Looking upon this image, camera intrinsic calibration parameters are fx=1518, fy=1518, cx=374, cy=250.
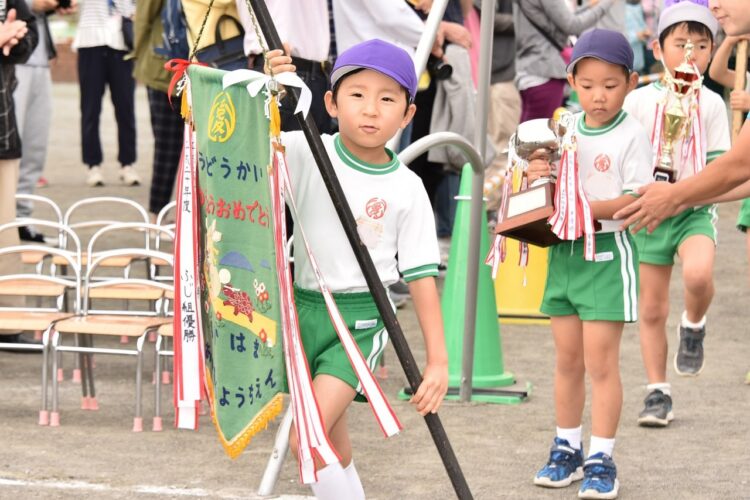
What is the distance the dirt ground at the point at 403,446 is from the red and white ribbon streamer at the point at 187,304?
92cm

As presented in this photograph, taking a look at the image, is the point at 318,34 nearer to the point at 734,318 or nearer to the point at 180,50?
the point at 180,50

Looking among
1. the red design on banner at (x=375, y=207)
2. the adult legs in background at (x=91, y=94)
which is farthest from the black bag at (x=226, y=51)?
the adult legs in background at (x=91, y=94)

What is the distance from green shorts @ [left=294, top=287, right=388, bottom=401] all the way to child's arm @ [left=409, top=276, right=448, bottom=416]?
16 cm

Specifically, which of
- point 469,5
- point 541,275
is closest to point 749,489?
point 541,275

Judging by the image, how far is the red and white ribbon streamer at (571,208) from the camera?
17.5 ft

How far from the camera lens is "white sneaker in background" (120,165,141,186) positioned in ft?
47.2

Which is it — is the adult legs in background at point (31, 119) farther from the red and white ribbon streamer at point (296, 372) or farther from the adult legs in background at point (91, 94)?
the red and white ribbon streamer at point (296, 372)

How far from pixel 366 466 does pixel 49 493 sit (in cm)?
123

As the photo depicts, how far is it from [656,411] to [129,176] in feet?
28.8

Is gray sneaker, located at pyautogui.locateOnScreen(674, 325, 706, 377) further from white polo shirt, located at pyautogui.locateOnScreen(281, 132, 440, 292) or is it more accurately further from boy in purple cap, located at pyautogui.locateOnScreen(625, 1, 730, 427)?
white polo shirt, located at pyautogui.locateOnScreen(281, 132, 440, 292)

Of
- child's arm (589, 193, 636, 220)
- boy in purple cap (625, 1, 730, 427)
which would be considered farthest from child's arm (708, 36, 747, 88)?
child's arm (589, 193, 636, 220)

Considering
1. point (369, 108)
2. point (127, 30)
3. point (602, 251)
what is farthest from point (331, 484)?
point (127, 30)

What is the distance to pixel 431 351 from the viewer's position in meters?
4.50

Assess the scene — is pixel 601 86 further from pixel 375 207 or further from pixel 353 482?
pixel 353 482
